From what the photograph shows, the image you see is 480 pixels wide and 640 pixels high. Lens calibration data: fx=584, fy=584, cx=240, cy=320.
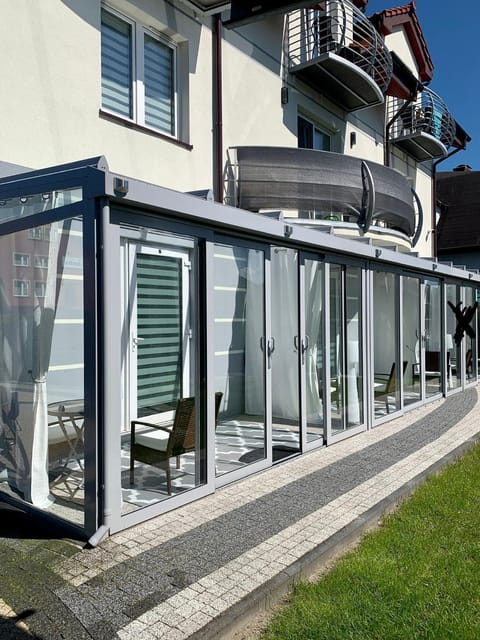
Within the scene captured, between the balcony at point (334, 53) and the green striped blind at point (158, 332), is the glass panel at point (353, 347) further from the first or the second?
the balcony at point (334, 53)

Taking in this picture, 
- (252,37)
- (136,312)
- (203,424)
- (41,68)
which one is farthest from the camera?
(252,37)

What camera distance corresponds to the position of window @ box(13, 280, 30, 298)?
4.57 m

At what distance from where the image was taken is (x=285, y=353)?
21.6 feet

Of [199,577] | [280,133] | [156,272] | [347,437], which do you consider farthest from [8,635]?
[280,133]

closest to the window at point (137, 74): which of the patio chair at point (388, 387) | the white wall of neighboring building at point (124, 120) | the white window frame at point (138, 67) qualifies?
the white window frame at point (138, 67)

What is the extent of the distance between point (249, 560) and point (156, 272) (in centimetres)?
228

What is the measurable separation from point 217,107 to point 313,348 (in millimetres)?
4217

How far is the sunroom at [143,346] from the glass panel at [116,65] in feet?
10.1

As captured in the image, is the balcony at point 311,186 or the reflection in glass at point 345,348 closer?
the reflection in glass at point 345,348

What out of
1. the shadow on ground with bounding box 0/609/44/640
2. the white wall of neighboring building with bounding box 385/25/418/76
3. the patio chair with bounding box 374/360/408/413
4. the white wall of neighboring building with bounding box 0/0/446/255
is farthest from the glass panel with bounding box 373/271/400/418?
the white wall of neighboring building with bounding box 385/25/418/76

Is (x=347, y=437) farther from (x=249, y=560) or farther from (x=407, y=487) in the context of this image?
(x=249, y=560)

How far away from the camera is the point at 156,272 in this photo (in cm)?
472

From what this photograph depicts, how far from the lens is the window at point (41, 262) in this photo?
4.43 m

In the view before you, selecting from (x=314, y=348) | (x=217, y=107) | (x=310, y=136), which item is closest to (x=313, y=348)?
(x=314, y=348)
